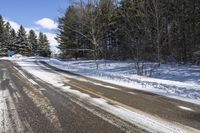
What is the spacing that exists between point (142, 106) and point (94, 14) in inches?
1100

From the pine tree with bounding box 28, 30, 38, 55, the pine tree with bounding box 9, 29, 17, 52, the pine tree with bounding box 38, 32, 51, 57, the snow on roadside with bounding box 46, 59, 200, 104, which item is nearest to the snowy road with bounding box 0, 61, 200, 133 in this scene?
the snow on roadside with bounding box 46, 59, 200, 104

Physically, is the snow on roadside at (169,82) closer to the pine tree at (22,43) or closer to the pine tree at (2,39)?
the pine tree at (2,39)

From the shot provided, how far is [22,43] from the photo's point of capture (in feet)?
241

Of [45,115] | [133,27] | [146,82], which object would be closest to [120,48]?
[133,27]

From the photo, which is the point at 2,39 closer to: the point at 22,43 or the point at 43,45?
the point at 22,43

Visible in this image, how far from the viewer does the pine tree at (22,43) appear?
72688 millimetres

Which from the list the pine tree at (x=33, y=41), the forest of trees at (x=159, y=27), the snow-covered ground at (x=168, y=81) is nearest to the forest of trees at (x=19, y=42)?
the pine tree at (x=33, y=41)

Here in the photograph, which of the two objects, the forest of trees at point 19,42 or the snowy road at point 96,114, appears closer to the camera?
the snowy road at point 96,114

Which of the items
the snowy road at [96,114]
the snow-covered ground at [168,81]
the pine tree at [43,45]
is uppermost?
the pine tree at [43,45]

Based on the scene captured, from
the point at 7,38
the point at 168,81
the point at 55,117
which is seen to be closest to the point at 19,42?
the point at 7,38

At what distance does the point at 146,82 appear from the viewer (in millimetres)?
15805

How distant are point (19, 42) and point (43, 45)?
12.3 metres

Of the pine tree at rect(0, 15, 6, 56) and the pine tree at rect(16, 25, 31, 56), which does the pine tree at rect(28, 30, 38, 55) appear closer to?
the pine tree at rect(16, 25, 31, 56)

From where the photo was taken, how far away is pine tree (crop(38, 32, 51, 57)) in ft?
264
